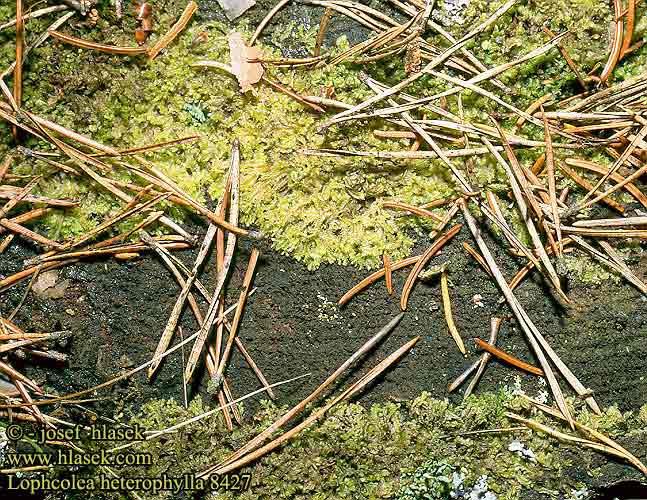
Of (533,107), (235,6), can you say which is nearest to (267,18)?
(235,6)

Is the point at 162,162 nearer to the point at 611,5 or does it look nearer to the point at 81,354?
the point at 81,354

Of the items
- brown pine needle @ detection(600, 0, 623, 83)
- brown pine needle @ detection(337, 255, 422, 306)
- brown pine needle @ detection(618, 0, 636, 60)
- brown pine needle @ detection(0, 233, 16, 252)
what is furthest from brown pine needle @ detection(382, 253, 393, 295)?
brown pine needle @ detection(0, 233, 16, 252)

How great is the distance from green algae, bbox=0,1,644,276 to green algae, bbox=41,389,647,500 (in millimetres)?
747

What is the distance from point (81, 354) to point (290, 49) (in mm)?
1661

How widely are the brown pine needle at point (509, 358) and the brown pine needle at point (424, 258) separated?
376 mm

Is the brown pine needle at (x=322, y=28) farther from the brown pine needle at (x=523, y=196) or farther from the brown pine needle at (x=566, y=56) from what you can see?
the brown pine needle at (x=566, y=56)

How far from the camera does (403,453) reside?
8.65ft

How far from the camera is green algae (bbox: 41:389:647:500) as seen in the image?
2.63m

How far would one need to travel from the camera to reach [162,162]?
264 cm

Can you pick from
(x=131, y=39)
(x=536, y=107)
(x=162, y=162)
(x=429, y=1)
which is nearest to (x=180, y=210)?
(x=162, y=162)

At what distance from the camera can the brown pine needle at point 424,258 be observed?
2605 millimetres

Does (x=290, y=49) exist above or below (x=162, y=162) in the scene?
above

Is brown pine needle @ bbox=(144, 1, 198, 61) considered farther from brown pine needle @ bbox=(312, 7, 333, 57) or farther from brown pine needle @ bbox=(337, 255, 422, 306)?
brown pine needle @ bbox=(337, 255, 422, 306)

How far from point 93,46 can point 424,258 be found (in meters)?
1.72
